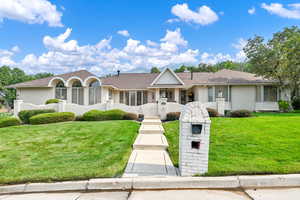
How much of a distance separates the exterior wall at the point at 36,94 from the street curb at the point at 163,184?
16870 millimetres

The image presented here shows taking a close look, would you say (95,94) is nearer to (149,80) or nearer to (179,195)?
(149,80)

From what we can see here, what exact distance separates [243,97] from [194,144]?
51.8 feet

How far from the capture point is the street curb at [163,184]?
3.55 metres

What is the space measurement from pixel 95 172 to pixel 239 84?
16.7 metres

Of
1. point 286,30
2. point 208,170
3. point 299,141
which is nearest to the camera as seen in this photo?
point 208,170

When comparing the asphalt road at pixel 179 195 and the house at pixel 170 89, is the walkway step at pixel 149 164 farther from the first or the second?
the house at pixel 170 89

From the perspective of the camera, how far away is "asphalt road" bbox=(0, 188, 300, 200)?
3.15 metres

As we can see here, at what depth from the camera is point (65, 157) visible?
5.19 meters

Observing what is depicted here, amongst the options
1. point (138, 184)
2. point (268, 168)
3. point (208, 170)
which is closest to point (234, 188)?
point (208, 170)

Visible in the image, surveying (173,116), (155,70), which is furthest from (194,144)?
(155,70)

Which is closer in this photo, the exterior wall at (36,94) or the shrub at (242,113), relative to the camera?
the shrub at (242,113)

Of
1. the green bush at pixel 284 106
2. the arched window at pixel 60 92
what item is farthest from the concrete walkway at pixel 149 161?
the green bush at pixel 284 106

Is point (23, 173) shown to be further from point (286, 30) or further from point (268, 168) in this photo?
point (286, 30)

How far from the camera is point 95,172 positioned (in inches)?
159
